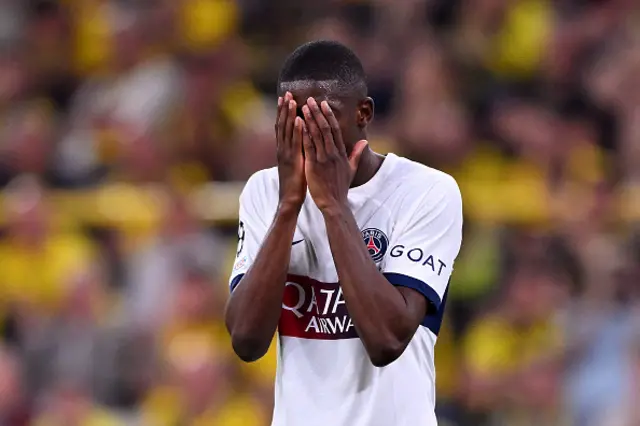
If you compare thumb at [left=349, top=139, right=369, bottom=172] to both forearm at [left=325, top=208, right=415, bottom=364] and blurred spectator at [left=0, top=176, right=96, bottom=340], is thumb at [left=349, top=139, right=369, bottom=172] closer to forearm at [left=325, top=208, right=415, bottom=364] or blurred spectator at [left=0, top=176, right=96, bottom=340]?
forearm at [left=325, top=208, right=415, bottom=364]

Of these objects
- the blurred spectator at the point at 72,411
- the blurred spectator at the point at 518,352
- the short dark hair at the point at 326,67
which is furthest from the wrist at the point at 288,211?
the blurred spectator at the point at 72,411

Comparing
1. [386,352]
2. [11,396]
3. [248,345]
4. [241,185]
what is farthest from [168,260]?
[386,352]

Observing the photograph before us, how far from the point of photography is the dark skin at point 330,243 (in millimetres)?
3482

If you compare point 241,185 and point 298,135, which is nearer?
point 298,135

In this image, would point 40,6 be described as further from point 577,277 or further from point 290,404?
point 290,404

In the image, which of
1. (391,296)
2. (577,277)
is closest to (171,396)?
(577,277)

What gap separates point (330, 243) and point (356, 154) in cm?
30

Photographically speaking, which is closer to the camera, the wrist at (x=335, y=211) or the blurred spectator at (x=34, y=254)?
the wrist at (x=335, y=211)

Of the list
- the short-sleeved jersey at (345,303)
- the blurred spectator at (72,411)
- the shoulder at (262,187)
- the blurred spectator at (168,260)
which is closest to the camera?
the short-sleeved jersey at (345,303)

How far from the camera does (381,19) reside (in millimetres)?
8594

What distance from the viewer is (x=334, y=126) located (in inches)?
140

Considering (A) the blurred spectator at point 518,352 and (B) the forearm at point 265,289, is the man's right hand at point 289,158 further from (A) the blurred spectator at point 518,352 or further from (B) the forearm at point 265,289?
(A) the blurred spectator at point 518,352

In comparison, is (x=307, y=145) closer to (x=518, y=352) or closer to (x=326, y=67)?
(x=326, y=67)

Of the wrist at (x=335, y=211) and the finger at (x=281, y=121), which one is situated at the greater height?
the finger at (x=281, y=121)
